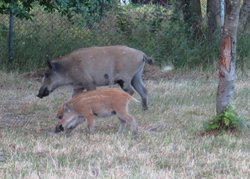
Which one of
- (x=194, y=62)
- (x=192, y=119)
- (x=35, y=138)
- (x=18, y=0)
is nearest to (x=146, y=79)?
(x=194, y=62)

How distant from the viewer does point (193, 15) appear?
1797 centimetres

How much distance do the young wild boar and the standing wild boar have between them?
2.55 metres

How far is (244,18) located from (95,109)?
9.07m

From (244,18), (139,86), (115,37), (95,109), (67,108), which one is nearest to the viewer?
(95,109)

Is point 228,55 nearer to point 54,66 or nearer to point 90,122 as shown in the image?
point 90,122

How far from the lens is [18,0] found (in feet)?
48.6

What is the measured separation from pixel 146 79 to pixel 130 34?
1794 mm

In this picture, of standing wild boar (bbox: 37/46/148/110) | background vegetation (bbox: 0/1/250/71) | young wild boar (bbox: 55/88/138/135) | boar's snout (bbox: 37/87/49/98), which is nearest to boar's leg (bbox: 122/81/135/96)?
standing wild boar (bbox: 37/46/148/110)

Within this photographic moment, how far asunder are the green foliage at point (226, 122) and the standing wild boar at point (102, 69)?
8.78 feet

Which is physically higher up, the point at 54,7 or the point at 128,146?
the point at 54,7

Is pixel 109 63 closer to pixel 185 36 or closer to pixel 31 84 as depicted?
pixel 31 84

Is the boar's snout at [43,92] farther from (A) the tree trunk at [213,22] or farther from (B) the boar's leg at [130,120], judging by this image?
(A) the tree trunk at [213,22]

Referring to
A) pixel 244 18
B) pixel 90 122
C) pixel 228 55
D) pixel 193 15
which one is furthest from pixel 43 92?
pixel 244 18

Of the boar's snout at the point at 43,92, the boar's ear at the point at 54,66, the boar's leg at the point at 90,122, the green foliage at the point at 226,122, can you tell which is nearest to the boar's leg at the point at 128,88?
the boar's ear at the point at 54,66
